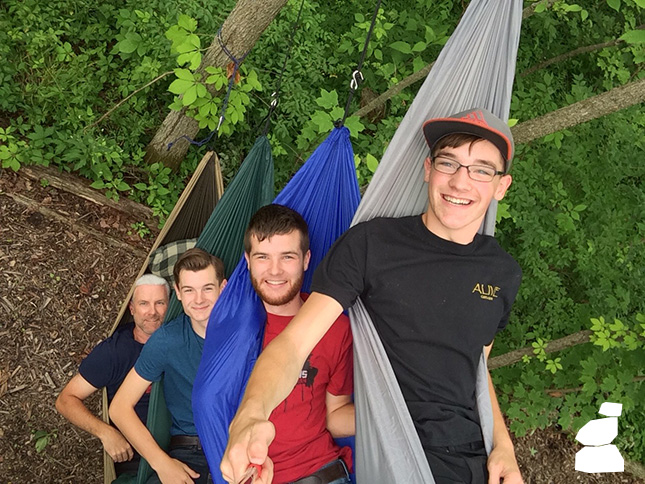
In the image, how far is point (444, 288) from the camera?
1354 mm

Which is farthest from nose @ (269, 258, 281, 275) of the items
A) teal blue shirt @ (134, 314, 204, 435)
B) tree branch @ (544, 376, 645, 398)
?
tree branch @ (544, 376, 645, 398)

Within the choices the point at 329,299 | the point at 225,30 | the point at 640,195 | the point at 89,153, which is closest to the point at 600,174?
the point at 640,195

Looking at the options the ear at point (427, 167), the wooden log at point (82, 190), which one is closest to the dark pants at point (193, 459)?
the ear at point (427, 167)

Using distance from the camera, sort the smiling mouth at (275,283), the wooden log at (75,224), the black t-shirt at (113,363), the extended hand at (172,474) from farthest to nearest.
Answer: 1. the wooden log at (75,224)
2. the black t-shirt at (113,363)
3. the extended hand at (172,474)
4. the smiling mouth at (275,283)

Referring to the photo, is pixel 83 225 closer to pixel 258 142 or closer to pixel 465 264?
pixel 258 142

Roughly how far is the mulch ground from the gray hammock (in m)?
1.59

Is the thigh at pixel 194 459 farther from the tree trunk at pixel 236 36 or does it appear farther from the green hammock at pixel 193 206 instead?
the tree trunk at pixel 236 36

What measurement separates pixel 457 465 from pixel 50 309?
1925 millimetres

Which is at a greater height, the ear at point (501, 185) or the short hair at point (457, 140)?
the short hair at point (457, 140)

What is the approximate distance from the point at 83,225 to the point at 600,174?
254 centimetres

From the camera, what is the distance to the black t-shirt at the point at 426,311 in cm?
132

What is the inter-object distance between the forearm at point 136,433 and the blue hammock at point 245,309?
29cm

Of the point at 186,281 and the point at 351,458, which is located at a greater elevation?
the point at 186,281

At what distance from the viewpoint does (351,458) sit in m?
1.52
